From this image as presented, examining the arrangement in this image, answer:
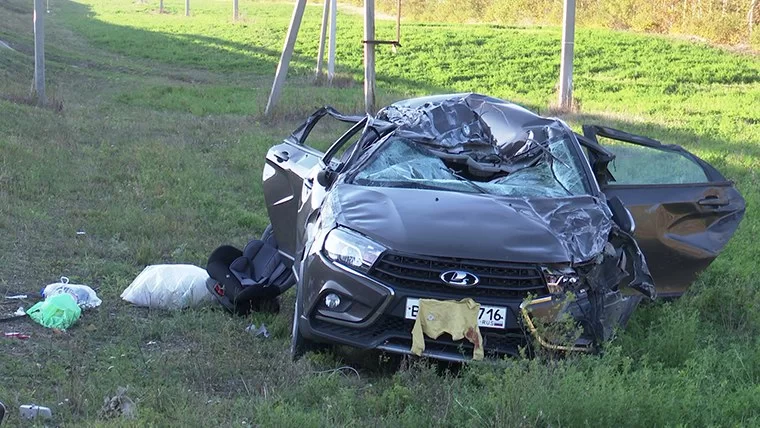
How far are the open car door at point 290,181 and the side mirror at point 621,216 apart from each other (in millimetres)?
2079

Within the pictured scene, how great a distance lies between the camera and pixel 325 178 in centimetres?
555

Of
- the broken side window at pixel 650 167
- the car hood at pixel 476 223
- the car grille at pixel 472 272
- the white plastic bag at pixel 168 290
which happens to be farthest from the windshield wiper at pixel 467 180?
the white plastic bag at pixel 168 290

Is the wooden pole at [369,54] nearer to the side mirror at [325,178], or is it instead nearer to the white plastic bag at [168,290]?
the white plastic bag at [168,290]

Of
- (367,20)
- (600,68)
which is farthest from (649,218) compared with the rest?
(600,68)

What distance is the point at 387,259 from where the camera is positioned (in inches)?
179

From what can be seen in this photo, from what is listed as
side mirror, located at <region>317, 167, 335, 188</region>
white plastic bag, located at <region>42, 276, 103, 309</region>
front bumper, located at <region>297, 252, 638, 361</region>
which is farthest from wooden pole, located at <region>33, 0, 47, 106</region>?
front bumper, located at <region>297, 252, 638, 361</region>

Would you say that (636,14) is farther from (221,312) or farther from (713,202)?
(221,312)

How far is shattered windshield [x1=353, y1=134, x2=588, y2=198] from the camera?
5.42 metres

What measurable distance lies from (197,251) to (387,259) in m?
3.69

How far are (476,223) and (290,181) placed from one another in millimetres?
2324

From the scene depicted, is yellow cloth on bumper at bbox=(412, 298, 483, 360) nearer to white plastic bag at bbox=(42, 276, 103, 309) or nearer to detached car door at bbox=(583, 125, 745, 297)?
detached car door at bbox=(583, 125, 745, 297)

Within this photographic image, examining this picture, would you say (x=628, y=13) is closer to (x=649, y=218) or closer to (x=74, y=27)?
(x=74, y=27)

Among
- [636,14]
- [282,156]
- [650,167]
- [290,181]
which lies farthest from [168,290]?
[636,14]

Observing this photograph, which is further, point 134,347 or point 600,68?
point 600,68
